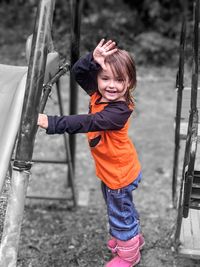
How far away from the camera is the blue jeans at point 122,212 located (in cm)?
231

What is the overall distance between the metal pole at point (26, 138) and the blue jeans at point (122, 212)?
74 cm

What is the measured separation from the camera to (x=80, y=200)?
3814 mm

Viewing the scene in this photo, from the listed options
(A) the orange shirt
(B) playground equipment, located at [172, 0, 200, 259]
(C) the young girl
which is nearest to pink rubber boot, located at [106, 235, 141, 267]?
(C) the young girl

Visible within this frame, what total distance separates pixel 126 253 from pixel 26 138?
107cm

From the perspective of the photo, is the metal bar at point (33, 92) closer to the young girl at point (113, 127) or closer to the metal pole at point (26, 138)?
the metal pole at point (26, 138)

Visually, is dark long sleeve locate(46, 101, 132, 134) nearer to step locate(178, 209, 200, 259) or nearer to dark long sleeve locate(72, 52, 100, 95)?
dark long sleeve locate(72, 52, 100, 95)

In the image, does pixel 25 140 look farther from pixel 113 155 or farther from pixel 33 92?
pixel 113 155

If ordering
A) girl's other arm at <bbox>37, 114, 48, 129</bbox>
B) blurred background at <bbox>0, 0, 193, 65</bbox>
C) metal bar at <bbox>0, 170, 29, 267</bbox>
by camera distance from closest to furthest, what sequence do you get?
1. metal bar at <bbox>0, 170, 29, 267</bbox>
2. girl's other arm at <bbox>37, 114, 48, 129</bbox>
3. blurred background at <bbox>0, 0, 193, 65</bbox>

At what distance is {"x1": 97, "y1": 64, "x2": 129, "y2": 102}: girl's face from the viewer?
6.77 ft

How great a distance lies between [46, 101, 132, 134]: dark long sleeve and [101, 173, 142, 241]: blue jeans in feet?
1.19

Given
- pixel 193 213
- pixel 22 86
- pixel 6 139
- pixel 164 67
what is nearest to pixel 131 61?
pixel 22 86

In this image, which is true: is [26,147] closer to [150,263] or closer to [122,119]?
[122,119]

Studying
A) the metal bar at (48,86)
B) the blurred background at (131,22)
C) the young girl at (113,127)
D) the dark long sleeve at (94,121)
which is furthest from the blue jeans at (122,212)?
the blurred background at (131,22)

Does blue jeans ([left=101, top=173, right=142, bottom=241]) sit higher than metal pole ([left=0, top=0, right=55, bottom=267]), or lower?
lower
